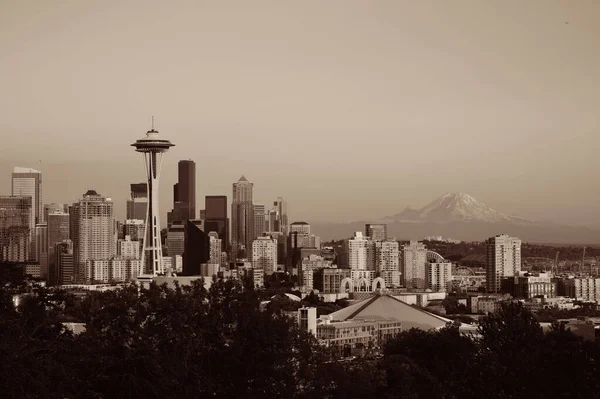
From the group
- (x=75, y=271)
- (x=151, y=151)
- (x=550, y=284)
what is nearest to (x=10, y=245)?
(x=75, y=271)

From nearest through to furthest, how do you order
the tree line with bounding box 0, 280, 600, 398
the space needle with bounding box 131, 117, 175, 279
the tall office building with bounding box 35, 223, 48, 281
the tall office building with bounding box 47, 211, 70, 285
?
the tree line with bounding box 0, 280, 600, 398
the space needle with bounding box 131, 117, 175, 279
the tall office building with bounding box 35, 223, 48, 281
the tall office building with bounding box 47, 211, 70, 285

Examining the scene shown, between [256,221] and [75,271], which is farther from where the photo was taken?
[256,221]

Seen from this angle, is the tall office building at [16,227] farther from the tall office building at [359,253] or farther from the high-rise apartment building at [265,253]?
the tall office building at [359,253]

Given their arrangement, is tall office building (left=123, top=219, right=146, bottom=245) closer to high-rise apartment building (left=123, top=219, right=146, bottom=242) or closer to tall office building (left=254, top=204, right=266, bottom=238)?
high-rise apartment building (left=123, top=219, right=146, bottom=242)

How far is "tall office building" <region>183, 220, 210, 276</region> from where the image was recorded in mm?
49500

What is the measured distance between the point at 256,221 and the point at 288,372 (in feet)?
163

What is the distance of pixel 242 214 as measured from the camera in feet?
193

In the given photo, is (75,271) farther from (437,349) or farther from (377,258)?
(437,349)

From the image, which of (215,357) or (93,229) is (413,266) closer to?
(93,229)

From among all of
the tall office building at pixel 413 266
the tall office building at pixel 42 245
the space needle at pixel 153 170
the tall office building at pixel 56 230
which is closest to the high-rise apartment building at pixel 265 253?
the tall office building at pixel 413 266

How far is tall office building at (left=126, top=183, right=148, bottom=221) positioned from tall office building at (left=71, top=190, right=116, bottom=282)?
8.43ft

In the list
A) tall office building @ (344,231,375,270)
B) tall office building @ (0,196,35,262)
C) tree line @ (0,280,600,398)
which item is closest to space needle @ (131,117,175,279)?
tall office building @ (0,196,35,262)

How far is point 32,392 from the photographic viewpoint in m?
7.61

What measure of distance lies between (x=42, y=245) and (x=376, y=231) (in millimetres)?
16237
